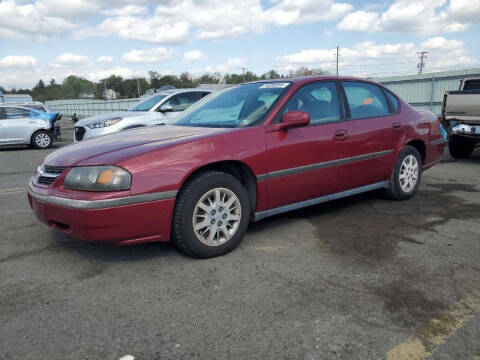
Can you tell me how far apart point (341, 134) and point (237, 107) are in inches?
42.0

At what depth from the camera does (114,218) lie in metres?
2.96

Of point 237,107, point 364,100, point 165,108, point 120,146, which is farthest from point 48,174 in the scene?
point 165,108

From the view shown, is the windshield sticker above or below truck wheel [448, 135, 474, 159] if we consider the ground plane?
above

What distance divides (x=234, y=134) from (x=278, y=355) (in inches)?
74.6

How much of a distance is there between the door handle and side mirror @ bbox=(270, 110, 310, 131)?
0.55 m

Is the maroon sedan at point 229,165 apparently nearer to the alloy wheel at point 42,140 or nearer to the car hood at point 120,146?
the car hood at point 120,146

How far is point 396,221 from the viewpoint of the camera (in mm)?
4297

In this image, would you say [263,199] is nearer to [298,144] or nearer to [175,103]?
[298,144]

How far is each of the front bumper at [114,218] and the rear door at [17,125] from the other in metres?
Result: 12.0

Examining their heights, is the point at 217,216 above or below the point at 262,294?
above

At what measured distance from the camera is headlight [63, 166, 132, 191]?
297 centimetres

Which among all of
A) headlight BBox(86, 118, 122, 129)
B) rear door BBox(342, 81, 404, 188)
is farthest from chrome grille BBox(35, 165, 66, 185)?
headlight BBox(86, 118, 122, 129)

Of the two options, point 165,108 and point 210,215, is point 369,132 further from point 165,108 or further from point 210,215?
point 165,108

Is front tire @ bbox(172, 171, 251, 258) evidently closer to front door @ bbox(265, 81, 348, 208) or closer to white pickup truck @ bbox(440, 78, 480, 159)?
front door @ bbox(265, 81, 348, 208)
